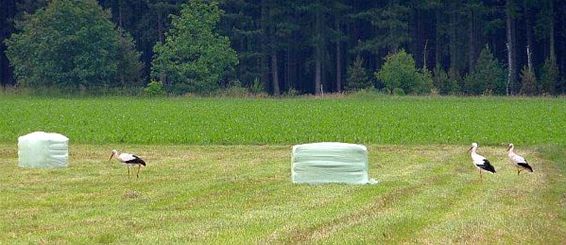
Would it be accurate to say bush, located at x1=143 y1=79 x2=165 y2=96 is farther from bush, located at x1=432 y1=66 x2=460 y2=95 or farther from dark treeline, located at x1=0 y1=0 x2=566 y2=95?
bush, located at x1=432 y1=66 x2=460 y2=95

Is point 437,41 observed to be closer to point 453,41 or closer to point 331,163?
point 453,41

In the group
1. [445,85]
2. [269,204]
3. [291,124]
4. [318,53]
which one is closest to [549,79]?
[445,85]

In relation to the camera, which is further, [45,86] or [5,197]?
[45,86]

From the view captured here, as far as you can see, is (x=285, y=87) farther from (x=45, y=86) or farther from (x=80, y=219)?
(x=80, y=219)

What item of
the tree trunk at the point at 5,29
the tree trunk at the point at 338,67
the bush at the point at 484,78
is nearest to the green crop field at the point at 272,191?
the bush at the point at 484,78

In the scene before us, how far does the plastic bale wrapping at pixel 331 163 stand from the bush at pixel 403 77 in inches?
2490

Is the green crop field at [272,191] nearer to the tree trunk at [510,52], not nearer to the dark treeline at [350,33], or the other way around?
the tree trunk at [510,52]

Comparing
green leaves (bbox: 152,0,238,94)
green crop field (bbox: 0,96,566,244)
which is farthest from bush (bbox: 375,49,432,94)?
green crop field (bbox: 0,96,566,244)

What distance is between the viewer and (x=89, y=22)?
94.1 meters

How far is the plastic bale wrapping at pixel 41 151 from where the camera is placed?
2520 cm

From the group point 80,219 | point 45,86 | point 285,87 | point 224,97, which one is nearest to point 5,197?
point 80,219

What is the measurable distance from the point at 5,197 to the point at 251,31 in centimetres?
8470

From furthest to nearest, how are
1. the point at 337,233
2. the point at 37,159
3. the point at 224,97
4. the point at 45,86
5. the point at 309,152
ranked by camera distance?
the point at 45,86 < the point at 224,97 < the point at 37,159 < the point at 309,152 < the point at 337,233

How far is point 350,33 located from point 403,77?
2996 centimetres
